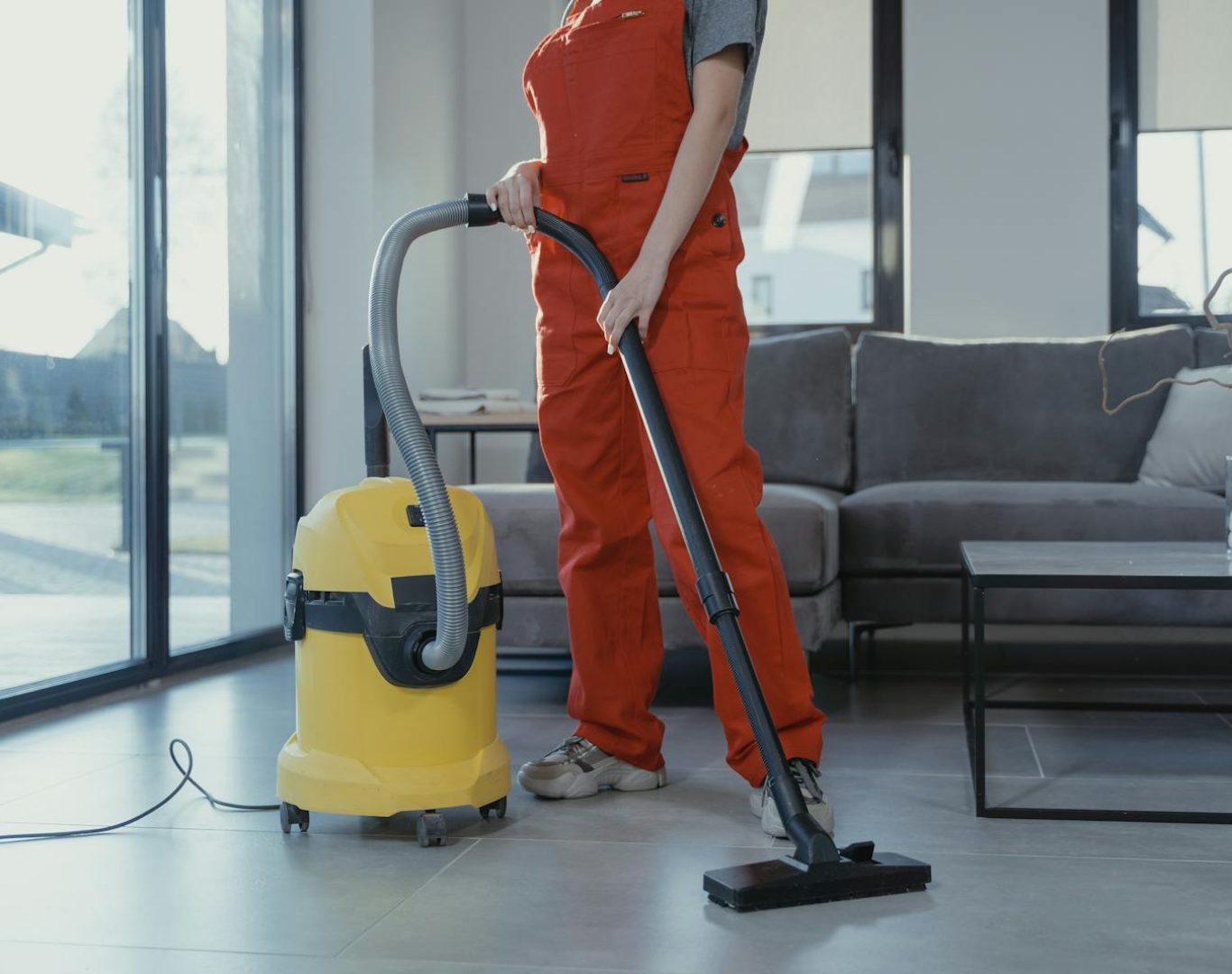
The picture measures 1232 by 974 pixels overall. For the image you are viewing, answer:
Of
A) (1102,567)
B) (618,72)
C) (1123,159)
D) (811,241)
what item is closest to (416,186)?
(811,241)

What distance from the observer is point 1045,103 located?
4113 mm

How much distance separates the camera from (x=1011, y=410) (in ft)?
10.9

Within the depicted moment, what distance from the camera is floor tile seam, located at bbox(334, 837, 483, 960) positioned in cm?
127

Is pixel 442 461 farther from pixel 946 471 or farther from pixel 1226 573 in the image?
pixel 1226 573

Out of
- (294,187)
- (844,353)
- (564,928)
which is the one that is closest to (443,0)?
(294,187)

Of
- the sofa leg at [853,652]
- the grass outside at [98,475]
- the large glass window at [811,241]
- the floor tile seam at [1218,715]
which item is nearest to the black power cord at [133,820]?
the grass outside at [98,475]

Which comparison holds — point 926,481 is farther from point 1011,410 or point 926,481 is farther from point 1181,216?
point 1181,216

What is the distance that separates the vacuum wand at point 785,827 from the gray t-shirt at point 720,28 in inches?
19.5

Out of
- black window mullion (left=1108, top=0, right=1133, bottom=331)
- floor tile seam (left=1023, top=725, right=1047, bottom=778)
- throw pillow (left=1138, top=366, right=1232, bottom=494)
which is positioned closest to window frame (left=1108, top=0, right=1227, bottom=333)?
black window mullion (left=1108, top=0, right=1133, bottom=331)

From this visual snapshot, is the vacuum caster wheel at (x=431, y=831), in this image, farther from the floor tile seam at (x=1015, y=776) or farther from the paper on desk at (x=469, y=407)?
the paper on desk at (x=469, y=407)

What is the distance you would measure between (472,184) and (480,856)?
3.16m

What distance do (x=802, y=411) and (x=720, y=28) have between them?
1779 mm

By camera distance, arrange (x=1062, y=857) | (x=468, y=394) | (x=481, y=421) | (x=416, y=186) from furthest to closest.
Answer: (x=416, y=186), (x=468, y=394), (x=481, y=421), (x=1062, y=857)

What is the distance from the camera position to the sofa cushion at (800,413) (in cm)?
339
